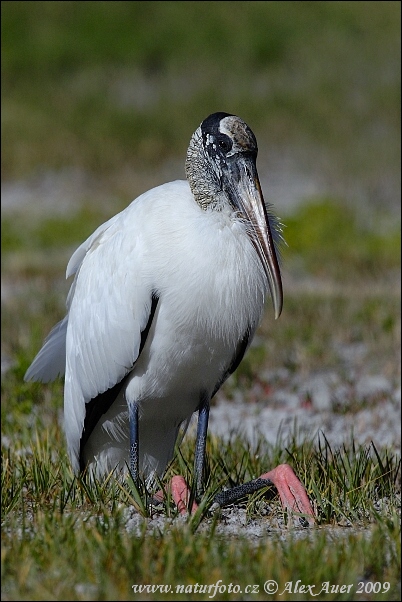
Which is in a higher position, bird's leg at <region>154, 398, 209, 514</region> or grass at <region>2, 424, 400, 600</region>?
bird's leg at <region>154, 398, 209, 514</region>

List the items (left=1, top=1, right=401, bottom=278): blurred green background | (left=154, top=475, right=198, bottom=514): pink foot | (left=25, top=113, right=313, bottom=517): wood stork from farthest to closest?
(left=1, top=1, right=401, bottom=278): blurred green background
(left=25, top=113, right=313, bottom=517): wood stork
(left=154, top=475, right=198, bottom=514): pink foot

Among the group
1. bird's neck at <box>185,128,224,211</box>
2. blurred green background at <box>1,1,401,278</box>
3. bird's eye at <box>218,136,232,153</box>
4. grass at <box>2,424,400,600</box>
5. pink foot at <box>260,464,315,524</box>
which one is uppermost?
blurred green background at <box>1,1,401,278</box>

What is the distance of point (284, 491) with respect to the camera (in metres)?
4.08

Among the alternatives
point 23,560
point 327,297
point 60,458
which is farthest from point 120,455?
point 327,297

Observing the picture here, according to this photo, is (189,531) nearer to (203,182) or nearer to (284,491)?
(284,491)

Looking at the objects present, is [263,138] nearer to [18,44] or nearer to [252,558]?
[18,44]

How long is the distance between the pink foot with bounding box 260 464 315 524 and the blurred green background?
365 inches

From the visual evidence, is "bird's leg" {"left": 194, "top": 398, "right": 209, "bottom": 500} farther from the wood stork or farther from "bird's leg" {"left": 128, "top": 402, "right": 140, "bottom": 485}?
"bird's leg" {"left": 128, "top": 402, "right": 140, "bottom": 485}

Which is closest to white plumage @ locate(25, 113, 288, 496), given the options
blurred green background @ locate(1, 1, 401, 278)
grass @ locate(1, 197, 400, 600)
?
grass @ locate(1, 197, 400, 600)


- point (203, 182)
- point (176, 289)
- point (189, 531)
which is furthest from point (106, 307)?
point (189, 531)

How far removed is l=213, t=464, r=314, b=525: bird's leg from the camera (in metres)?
4.00

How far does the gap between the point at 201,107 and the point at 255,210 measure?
17.6 meters

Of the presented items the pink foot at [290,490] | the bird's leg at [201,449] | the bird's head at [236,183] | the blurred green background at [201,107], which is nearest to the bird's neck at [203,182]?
the bird's head at [236,183]

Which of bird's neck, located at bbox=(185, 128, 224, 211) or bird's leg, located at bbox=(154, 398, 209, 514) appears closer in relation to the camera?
bird's leg, located at bbox=(154, 398, 209, 514)
